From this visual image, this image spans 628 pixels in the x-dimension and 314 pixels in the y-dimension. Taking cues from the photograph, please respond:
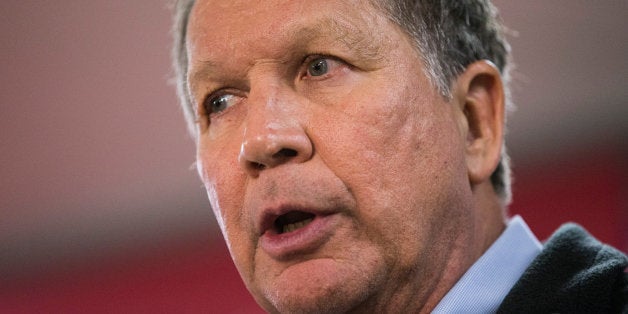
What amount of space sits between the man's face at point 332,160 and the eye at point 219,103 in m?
0.02

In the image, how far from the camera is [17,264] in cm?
446

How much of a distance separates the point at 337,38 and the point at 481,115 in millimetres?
362

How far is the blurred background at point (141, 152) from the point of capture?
3.60m

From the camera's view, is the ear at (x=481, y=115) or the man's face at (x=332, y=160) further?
the ear at (x=481, y=115)

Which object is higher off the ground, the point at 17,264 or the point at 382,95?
the point at 17,264

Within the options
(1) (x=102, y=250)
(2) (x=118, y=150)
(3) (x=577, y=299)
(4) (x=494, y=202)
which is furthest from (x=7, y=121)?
(3) (x=577, y=299)

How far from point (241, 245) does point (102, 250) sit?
3205mm

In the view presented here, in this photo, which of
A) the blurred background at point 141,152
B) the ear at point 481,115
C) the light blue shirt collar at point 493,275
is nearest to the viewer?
the light blue shirt collar at point 493,275

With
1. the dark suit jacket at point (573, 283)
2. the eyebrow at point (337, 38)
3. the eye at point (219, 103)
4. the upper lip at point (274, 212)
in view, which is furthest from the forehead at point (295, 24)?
the dark suit jacket at point (573, 283)

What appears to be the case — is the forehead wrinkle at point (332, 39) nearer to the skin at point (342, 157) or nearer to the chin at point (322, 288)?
the skin at point (342, 157)

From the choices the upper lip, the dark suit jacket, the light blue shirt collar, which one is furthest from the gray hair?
Answer: the upper lip

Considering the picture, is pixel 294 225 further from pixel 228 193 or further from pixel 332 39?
pixel 332 39

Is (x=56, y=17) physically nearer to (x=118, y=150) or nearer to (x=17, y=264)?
(x=118, y=150)

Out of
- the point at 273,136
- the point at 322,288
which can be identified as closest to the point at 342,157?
the point at 273,136
